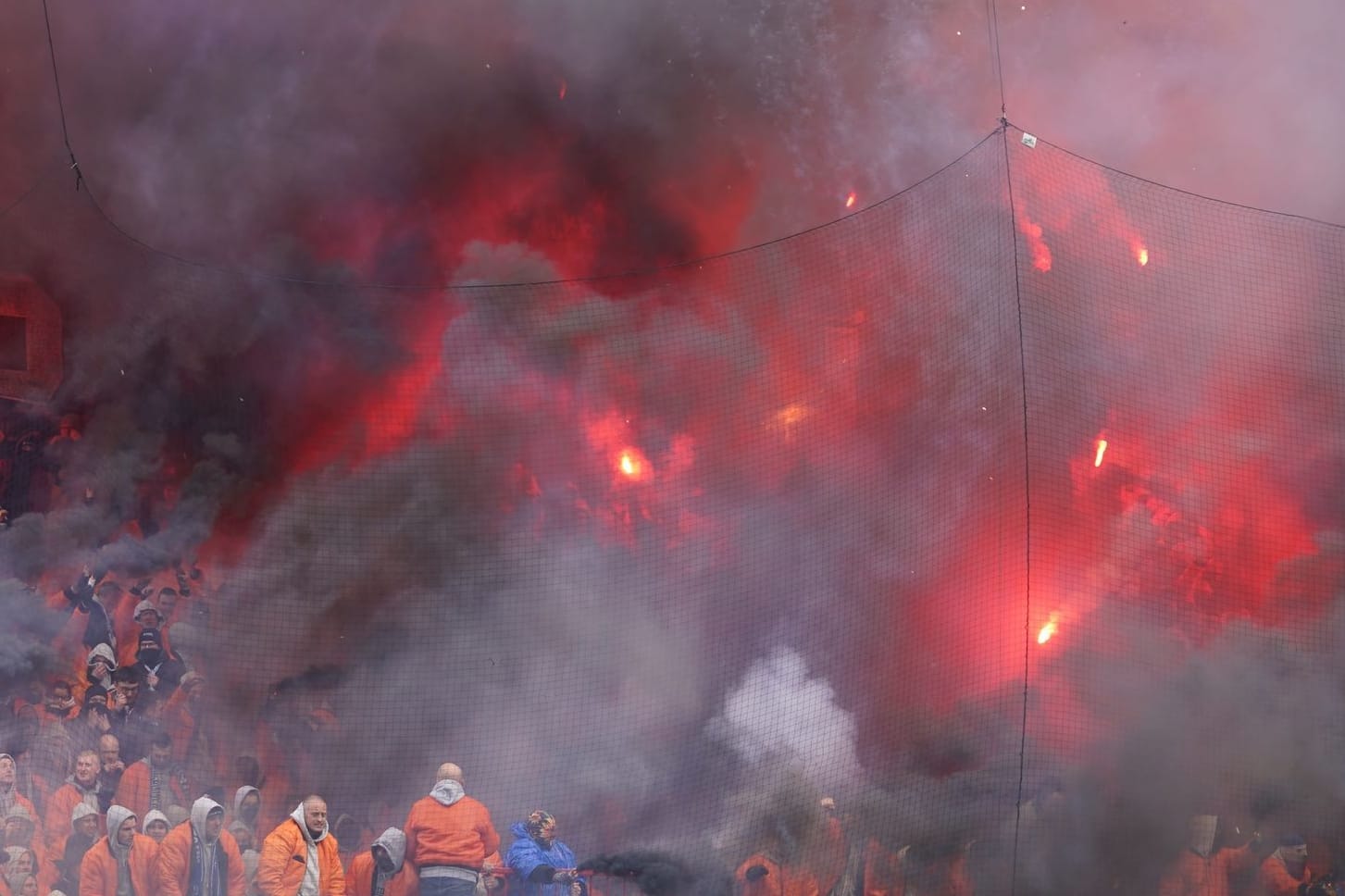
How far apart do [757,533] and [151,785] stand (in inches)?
209

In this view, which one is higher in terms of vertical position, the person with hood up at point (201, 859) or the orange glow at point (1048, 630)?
the orange glow at point (1048, 630)

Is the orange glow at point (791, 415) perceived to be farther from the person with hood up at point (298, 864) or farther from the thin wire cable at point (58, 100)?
the thin wire cable at point (58, 100)

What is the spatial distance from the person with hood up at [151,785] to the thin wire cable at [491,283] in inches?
157

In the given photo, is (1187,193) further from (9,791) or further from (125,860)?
(9,791)

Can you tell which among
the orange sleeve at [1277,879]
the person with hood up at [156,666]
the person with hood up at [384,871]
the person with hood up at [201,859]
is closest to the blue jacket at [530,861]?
the person with hood up at [384,871]

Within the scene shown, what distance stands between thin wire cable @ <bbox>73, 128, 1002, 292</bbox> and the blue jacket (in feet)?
14.9

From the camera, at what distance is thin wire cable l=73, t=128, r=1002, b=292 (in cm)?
1177

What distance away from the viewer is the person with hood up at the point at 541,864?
11.1m

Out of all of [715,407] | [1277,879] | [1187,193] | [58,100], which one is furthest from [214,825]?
[1187,193]

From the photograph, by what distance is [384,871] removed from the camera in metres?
11.2

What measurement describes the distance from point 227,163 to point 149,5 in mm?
1492

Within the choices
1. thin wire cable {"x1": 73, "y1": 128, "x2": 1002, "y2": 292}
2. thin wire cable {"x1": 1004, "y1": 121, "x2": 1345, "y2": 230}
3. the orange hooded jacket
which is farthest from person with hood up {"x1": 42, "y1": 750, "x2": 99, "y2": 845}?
thin wire cable {"x1": 1004, "y1": 121, "x2": 1345, "y2": 230}

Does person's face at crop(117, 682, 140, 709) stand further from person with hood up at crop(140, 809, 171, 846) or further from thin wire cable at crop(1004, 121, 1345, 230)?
thin wire cable at crop(1004, 121, 1345, 230)

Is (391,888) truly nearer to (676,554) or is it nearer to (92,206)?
(676,554)
